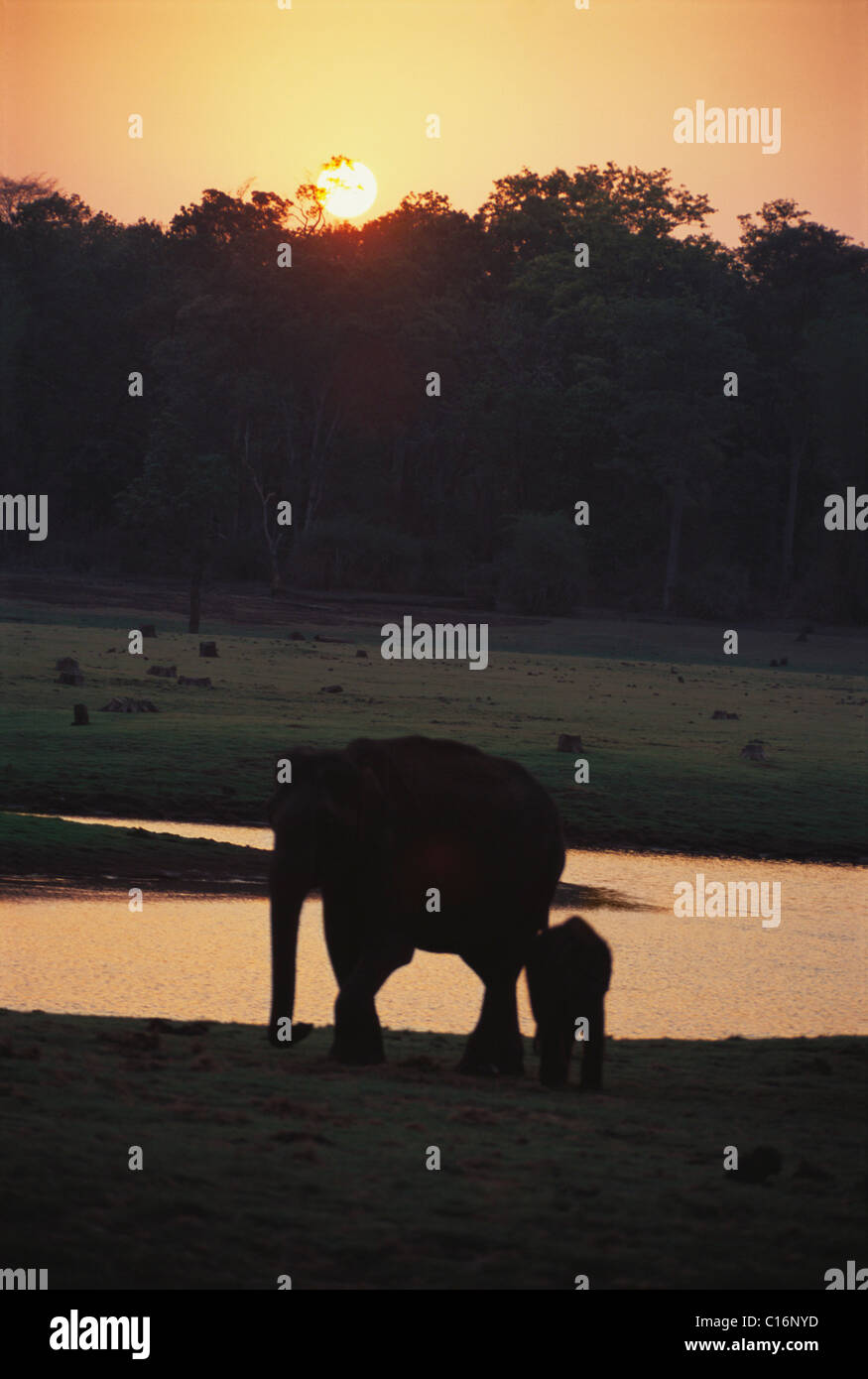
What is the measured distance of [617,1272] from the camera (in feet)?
20.3

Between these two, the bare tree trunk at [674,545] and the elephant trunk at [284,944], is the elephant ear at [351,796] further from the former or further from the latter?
the bare tree trunk at [674,545]

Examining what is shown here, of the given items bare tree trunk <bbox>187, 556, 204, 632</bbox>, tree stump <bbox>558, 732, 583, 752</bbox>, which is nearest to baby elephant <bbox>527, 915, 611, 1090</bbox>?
tree stump <bbox>558, 732, 583, 752</bbox>

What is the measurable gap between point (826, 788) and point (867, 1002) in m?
15.1

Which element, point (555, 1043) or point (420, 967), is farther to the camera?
point (420, 967)

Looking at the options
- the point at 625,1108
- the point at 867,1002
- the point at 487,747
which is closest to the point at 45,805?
the point at 487,747

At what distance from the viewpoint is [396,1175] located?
7.30m

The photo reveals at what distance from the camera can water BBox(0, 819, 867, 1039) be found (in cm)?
1395

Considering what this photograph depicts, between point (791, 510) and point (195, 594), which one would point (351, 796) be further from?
point (791, 510)

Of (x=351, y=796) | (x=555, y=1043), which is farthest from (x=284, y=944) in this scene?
(x=555, y=1043)

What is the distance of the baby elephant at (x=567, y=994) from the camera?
1020cm

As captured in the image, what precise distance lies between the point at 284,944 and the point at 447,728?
24.2 meters

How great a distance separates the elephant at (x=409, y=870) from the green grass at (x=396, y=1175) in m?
0.52

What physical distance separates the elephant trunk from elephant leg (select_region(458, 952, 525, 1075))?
1223 millimetres
